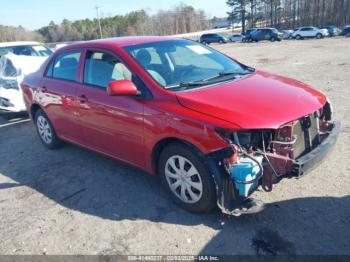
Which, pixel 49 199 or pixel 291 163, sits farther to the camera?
pixel 49 199

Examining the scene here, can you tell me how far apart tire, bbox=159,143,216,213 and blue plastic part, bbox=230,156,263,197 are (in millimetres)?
253

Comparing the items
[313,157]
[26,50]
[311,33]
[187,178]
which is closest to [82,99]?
[187,178]

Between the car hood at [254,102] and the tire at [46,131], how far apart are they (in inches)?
116

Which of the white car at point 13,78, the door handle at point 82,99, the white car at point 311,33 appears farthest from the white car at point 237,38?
the door handle at point 82,99

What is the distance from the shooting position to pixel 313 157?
307cm

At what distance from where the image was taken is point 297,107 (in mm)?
3170

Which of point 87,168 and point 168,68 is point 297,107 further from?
point 87,168

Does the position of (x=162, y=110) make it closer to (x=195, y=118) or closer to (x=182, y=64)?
(x=195, y=118)

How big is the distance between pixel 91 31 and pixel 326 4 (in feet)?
194

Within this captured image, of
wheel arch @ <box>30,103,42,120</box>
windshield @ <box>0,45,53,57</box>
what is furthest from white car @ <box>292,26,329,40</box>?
wheel arch @ <box>30,103,42,120</box>

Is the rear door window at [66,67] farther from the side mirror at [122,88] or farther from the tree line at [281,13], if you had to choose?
the tree line at [281,13]

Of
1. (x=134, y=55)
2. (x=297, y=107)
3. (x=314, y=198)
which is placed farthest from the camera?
(x=134, y=55)

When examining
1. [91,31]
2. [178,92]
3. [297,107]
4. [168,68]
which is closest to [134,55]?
[168,68]

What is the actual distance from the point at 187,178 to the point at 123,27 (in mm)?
94581
